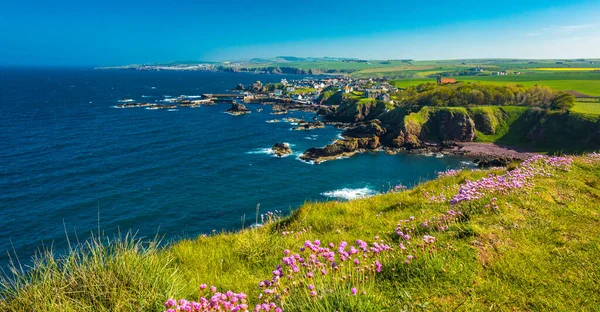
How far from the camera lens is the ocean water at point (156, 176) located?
3481cm

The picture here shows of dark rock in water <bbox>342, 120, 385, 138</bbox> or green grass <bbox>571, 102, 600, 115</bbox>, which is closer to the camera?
green grass <bbox>571, 102, 600, 115</bbox>

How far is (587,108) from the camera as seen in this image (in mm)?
73500

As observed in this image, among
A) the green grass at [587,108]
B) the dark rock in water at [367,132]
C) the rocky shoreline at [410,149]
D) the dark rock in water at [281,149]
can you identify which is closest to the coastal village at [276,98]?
the dark rock in water at [367,132]

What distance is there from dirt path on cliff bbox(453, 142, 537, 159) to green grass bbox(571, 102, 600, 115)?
663 inches

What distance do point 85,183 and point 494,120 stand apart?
92.1 m

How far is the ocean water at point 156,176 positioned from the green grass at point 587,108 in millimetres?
34902

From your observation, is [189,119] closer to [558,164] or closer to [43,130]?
[43,130]

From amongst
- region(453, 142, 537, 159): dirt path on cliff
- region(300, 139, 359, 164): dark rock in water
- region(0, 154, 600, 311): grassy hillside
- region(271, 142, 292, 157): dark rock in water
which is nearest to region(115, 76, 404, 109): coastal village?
region(453, 142, 537, 159): dirt path on cliff

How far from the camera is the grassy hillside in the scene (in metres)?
3.97

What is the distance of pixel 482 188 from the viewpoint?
27.7 ft

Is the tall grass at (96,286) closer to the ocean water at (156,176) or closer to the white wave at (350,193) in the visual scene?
the ocean water at (156,176)

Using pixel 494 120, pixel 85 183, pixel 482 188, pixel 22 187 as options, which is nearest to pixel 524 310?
pixel 482 188

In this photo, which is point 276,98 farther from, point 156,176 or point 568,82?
point 568,82

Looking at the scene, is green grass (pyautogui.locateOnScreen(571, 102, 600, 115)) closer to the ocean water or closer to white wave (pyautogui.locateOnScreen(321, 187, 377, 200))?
the ocean water
